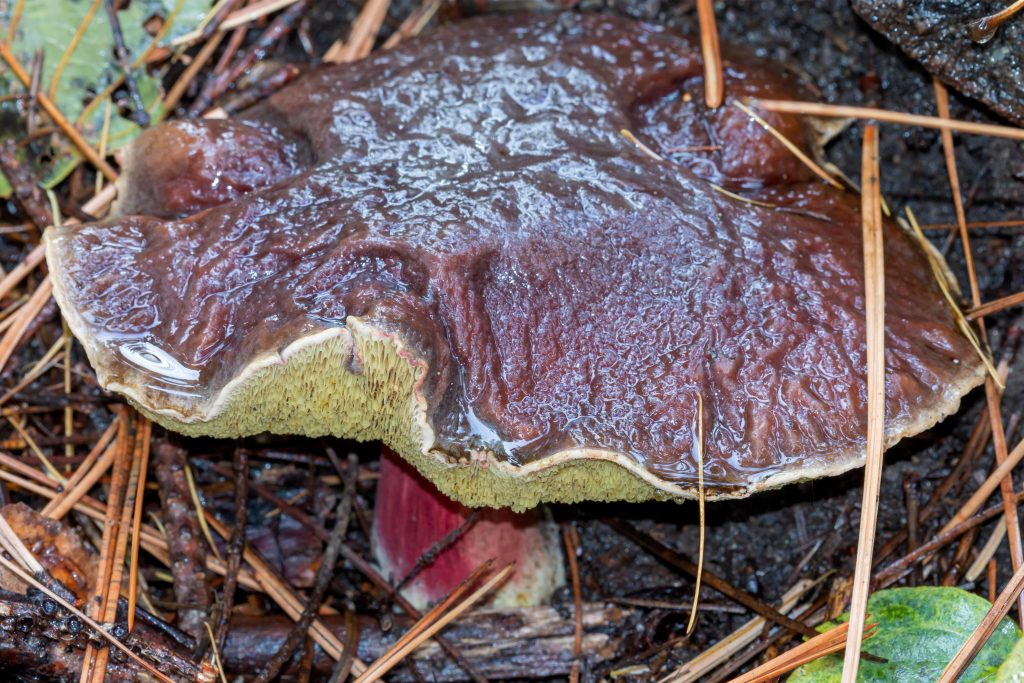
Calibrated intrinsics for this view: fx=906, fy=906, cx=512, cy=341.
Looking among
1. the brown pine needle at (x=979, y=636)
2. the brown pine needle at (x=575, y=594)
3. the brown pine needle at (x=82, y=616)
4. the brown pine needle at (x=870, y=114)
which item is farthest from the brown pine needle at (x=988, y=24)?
the brown pine needle at (x=82, y=616)

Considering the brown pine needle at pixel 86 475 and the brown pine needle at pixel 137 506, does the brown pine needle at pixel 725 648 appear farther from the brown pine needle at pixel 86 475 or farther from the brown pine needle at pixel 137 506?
the brown pine needle at pixel 86 475

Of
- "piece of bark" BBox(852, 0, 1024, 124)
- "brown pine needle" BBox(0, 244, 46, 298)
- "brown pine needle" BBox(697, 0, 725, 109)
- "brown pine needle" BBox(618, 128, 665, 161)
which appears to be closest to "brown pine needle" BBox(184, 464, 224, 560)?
"brown pine needle" BBox(0, 244, 46, 298)

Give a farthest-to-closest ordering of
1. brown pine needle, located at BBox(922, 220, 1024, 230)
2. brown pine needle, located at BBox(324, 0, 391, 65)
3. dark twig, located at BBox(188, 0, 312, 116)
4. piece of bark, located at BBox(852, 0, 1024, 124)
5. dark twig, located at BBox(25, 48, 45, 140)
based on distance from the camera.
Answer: brown pine needle, located at BBox(324, 0, 391, 65) < dark twig, located at BBox(188, 0, 312, 116) < dark twig, located at BBox(25, 48, 45, 140) < brown pine needle, located at BBox(922, 220, 1024, 230) < piece of bark, located at BBox(852, 0, 1024, 124)

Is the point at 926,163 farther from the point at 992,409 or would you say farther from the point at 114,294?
the point at 114,294

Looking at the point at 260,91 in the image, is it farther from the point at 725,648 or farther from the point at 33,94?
the point at 725,648

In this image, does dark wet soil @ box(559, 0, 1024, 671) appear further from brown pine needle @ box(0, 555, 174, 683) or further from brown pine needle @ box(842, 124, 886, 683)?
brown pine needle @ box(0, 555, 174, 683)

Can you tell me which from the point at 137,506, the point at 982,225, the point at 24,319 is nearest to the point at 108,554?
the point at 137,506

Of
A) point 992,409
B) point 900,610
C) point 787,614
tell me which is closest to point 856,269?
point 992,409
